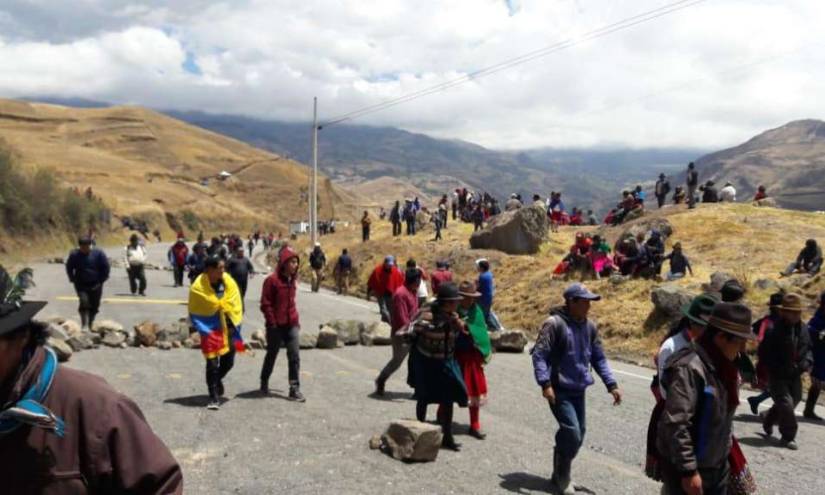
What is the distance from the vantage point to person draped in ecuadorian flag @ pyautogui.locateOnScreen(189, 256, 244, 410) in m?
8.16

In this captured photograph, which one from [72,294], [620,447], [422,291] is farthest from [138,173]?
[620,447]

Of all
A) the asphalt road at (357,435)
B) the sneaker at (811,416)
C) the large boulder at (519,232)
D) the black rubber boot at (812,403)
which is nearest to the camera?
the asphalt road at (357,435)

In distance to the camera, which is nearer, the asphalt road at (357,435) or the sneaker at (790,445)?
the asphalt road at (357,435)

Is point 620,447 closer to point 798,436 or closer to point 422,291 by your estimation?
point 798,436

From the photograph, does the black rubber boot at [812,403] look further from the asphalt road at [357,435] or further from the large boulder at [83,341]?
the large boulder at [83,341]

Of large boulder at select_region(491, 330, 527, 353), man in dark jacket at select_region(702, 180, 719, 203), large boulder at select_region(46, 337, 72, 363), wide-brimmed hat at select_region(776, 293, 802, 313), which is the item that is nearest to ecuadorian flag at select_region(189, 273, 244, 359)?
large boulder at select_region(46, 337, 72, 363)

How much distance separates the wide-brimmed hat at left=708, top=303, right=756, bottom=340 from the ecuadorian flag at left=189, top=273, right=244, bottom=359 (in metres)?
6.00

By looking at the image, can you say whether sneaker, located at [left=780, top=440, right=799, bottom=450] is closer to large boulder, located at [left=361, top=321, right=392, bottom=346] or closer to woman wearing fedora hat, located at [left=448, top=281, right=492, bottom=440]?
woman wearing fedora hat, located at [left=448, top=281, right=492, bottom=440]

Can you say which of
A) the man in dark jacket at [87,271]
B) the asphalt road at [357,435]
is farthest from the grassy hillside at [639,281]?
the man in dark jacket at [87,271]

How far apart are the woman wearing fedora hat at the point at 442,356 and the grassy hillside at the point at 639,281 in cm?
902

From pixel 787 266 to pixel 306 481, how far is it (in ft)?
56.3

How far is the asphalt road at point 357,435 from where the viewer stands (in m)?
6.23

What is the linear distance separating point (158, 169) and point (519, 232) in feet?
392

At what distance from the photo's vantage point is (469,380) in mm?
7457
